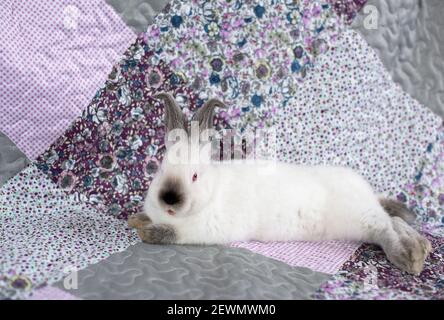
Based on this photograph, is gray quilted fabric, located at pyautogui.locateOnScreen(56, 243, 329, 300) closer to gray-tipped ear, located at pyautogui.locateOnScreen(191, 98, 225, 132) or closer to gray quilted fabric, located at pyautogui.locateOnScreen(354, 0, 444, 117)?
gray-tipped ear, located at pyautogui.locateOnScreen(191, 98, 225, 132)

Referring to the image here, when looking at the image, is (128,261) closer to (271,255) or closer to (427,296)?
(271,255)

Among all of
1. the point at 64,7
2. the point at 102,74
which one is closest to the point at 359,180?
the point at 102,74

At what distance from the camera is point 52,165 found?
173cm

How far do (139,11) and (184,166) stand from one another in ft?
2.37

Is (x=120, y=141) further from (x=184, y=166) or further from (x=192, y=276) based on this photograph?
(x=192, y=276)

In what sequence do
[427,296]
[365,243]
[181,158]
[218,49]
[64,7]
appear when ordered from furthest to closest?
[218,49]
[64,7]
[365,243]
[181,158]
[427,296]

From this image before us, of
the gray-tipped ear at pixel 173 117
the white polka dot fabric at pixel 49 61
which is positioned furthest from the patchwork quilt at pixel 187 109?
the gray-tipped ear at pixel 173 117

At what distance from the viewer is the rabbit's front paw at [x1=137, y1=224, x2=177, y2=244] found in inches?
55.8

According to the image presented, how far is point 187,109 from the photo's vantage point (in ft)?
5.93

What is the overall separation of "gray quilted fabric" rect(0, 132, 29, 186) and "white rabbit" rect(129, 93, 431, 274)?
18.7 inches

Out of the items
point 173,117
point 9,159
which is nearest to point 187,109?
point 173,117

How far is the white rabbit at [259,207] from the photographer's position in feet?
4.48

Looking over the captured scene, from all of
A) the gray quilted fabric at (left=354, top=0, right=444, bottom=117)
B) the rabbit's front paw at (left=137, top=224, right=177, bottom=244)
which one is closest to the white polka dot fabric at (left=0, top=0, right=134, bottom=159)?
the rabbit's front paw at (left=137, top=224, right=177, bottom=244)

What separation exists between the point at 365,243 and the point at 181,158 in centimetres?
66
